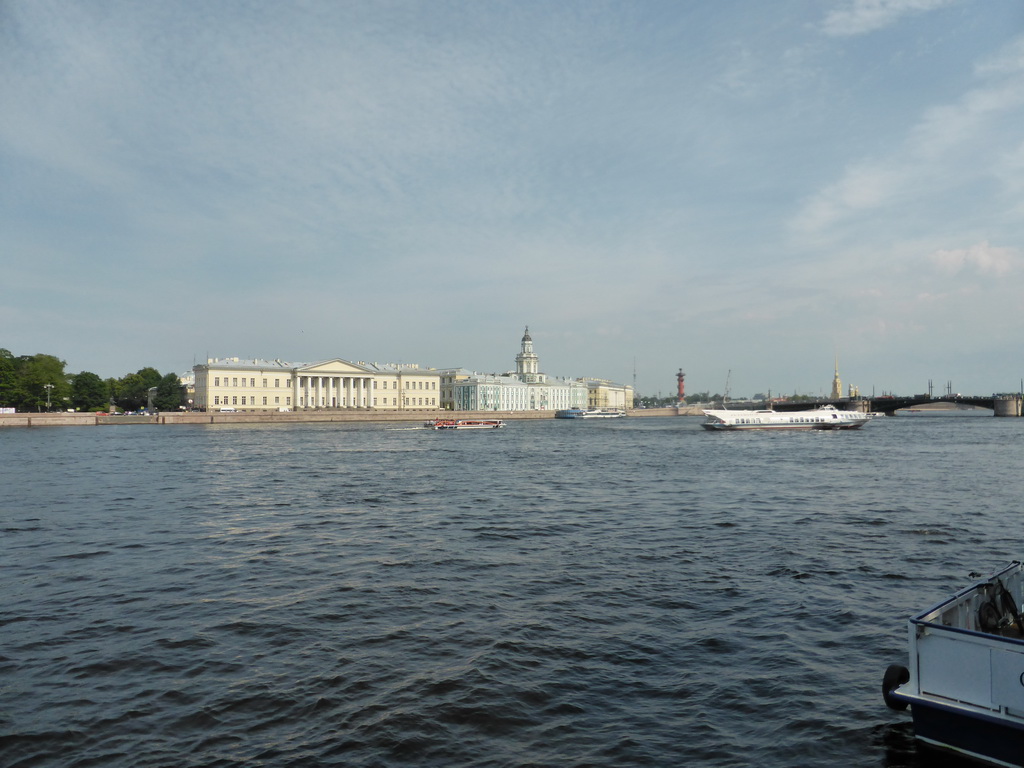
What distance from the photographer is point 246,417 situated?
79.8 metres

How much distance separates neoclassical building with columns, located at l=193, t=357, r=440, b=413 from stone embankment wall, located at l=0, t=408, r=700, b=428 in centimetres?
795

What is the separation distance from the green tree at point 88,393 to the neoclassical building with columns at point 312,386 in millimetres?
10904

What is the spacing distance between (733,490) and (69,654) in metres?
16.8

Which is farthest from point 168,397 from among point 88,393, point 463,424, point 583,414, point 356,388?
point 583,414

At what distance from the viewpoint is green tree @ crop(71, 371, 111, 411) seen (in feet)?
284

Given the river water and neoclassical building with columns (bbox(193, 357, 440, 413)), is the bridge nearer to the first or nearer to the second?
neoclassical building with columns (bbox(193, 357, 440, 413))

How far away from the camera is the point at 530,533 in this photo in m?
13.2

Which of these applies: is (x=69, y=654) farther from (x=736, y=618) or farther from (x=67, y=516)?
(x=67, y=516)

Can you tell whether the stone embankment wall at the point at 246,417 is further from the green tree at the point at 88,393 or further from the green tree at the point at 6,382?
the green tree at the point at 88,393

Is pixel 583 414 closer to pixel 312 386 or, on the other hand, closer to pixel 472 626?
pixel 312 386

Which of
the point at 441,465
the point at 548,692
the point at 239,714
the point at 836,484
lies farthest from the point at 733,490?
the point at 239,714

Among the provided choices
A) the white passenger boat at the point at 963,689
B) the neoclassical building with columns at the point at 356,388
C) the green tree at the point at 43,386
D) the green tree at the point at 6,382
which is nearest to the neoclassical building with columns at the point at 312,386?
the neoclassical building with columns at the point at 356,388

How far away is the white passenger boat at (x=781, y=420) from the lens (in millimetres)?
62531

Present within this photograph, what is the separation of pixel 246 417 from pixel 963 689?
271 ft
